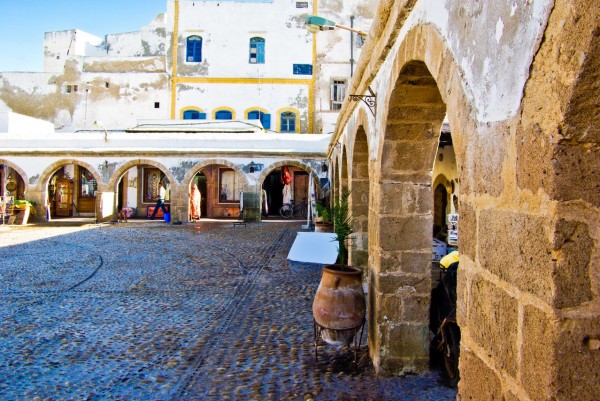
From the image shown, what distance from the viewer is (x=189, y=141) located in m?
18.3

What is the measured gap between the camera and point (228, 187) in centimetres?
2173

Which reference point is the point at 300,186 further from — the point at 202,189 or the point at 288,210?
the point at 202,189

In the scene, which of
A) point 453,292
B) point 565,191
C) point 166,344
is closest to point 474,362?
point 565,191

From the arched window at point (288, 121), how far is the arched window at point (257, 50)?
311 centimetres

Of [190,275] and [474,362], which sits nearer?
[474,362]

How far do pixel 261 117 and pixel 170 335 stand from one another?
20.0 meters

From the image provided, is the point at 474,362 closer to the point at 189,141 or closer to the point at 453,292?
the point at 453,292

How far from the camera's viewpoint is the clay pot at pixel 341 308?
156 inches

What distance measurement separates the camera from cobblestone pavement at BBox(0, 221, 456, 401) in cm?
355

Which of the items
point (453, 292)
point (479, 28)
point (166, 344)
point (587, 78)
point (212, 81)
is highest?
point (212, 81)

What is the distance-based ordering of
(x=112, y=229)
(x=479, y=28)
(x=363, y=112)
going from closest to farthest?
(x=479, y=28)
(x=363, y=112)
(x=112, y=229)

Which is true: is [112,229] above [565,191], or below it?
below

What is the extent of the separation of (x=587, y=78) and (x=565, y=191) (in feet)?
0.98

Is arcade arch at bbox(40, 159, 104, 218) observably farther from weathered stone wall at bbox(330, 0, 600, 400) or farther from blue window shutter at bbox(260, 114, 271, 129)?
weathered stone wall at bbox(330, 0, 600, 400)
